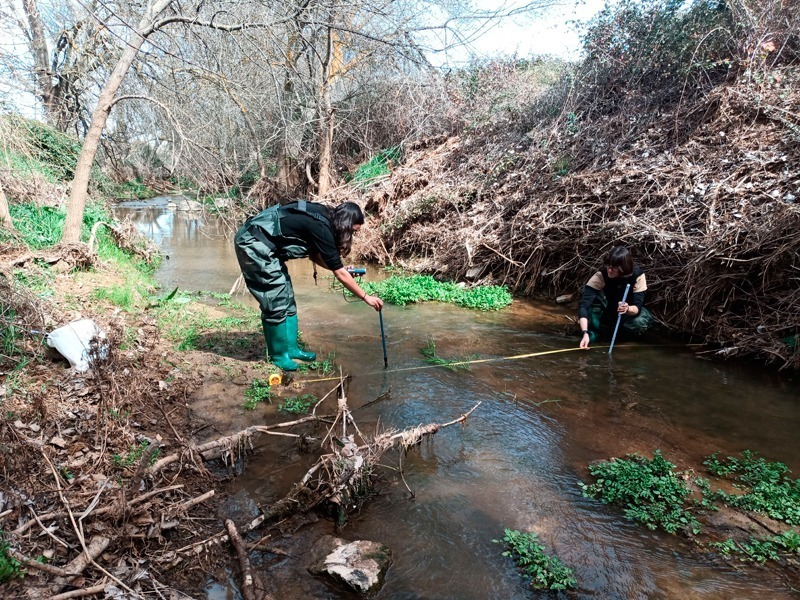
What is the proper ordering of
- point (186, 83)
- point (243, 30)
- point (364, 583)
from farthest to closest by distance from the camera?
point (186, 83) → point (243, 30) → point (364, 583)

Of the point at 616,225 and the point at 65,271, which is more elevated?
the point at 616,225

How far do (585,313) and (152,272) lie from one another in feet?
23.2

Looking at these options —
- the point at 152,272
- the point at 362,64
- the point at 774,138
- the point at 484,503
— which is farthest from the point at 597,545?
the point at 362,64

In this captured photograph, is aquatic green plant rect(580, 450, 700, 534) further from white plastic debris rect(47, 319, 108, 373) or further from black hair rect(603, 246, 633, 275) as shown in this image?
white plastic debris rect(47, 319, 108, 373)

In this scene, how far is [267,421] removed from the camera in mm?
3656

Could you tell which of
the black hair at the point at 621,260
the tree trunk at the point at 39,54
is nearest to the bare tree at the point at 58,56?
the tree trunk at the point at 39,54

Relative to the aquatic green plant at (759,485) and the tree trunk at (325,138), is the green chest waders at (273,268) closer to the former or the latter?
the aquatic green plant at (759,485)

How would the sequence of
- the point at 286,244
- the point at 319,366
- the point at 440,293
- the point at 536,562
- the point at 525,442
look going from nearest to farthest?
the point at 536,562 < the point at 525,442 < the point at 286,244 < the point at 319,366 < the point at 440,293

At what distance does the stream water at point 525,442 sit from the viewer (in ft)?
7.75

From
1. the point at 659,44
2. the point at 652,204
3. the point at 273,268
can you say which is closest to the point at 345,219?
the point at 273,268

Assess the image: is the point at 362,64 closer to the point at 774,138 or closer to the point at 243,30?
A: the point at 243,30

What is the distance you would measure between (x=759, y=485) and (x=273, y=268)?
3849mm

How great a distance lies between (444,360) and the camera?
5.05 m

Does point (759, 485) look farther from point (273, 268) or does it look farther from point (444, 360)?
point (273, 268)
